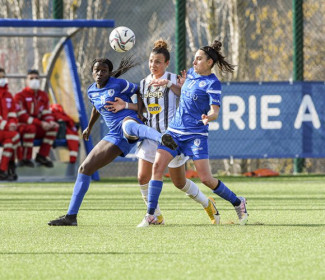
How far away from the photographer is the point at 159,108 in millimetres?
8883

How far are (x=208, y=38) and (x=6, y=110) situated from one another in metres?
6.92

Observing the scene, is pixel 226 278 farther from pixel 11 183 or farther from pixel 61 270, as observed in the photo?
pixel 11 183

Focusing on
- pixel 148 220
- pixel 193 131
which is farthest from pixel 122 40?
pixel 148 220

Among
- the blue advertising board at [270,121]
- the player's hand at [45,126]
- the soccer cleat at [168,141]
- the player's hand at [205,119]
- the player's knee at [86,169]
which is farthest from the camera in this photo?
the blue advertising board at [270,121]

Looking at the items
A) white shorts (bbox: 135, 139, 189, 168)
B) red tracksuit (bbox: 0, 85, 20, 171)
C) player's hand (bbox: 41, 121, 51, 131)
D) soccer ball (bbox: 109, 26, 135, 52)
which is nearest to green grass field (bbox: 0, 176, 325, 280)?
white shorts (bbox: 135, 139, 189, 168)

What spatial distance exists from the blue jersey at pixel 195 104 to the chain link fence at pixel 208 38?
8292mm

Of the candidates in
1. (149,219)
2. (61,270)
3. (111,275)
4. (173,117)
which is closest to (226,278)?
(111,275)

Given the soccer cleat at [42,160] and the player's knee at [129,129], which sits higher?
the player's knee at [129,129]

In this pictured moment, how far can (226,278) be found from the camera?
543 cm

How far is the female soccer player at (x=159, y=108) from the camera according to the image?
8.73m

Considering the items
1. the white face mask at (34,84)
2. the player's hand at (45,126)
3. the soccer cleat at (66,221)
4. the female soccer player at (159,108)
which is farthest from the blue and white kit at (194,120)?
the white face mask at (34,84)

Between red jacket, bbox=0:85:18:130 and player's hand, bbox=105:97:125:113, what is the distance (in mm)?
6308

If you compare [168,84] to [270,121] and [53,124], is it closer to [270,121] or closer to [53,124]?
[53,124]

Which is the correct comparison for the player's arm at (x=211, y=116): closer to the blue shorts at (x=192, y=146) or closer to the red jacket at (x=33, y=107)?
the blue shorts at (x=192, y=146)
